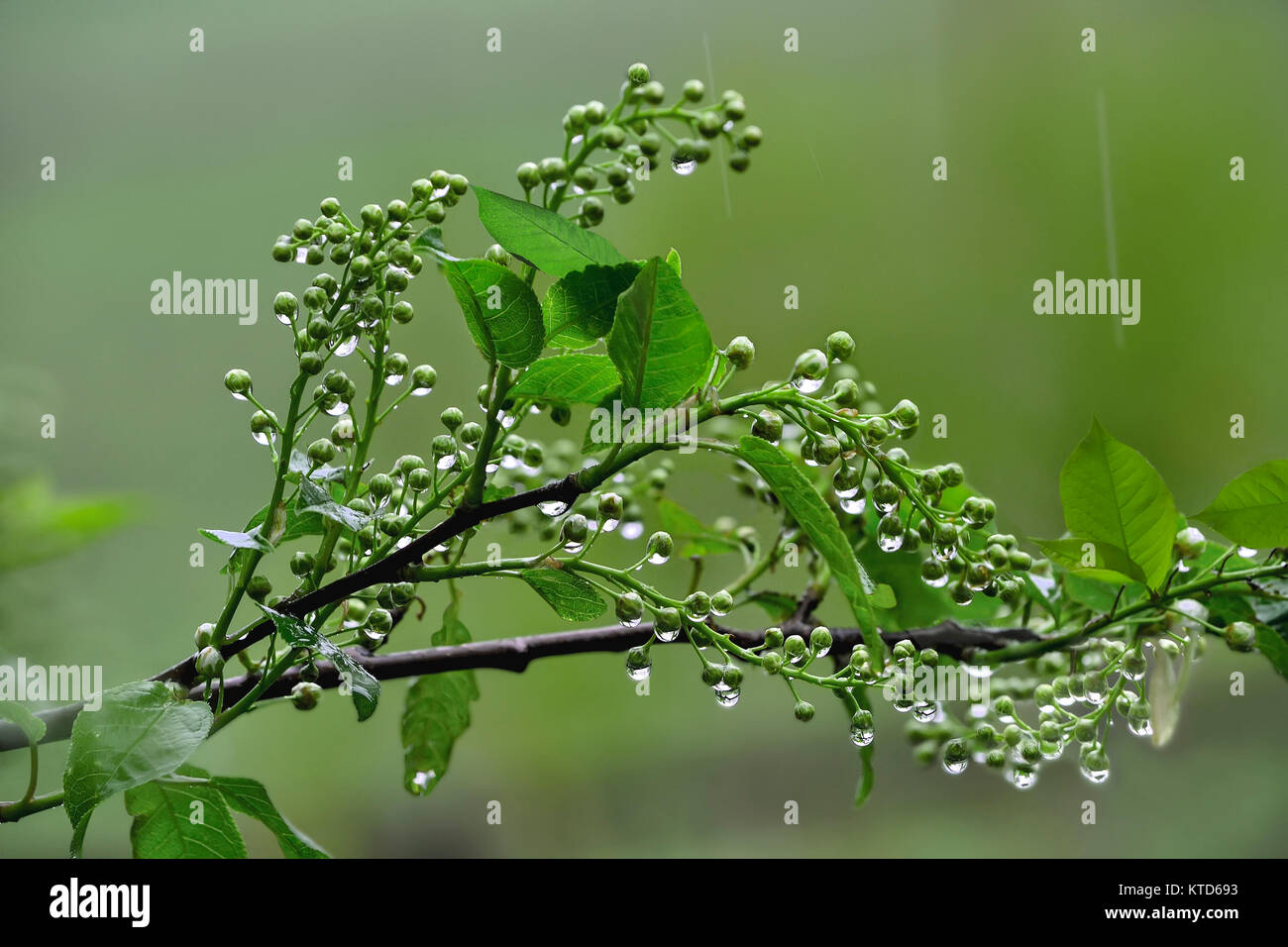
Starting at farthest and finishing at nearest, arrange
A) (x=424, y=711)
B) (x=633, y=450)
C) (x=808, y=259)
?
(x=808, y=259) < (x=424, y=711) < (x=633, y=450)

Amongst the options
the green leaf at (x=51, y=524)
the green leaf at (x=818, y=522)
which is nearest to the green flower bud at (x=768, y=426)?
the green leaf at (x=818, y=522)

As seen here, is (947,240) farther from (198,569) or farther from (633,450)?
(633,450)

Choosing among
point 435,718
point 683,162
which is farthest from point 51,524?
point 683,162

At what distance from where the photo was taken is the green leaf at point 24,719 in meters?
0.21

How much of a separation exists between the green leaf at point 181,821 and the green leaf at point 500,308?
0.42 ft

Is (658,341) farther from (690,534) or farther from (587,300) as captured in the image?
(690,534)

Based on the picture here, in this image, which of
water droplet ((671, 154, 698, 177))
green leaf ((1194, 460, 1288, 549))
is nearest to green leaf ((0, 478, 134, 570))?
water droplet ((671, 154, 698, 177))

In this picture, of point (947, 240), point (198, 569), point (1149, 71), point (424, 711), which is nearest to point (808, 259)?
point (947, 240)

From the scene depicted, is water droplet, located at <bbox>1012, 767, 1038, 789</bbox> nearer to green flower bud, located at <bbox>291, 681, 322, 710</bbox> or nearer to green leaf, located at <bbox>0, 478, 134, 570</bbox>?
green flower bud, located at <bbox>291, 681, 322, 710</bbox>

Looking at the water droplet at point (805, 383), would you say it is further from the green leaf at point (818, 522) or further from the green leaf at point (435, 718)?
the green leaf at point (435, 718)

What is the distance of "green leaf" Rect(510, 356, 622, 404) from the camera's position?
0.21m

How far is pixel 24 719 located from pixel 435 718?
0.38ft
